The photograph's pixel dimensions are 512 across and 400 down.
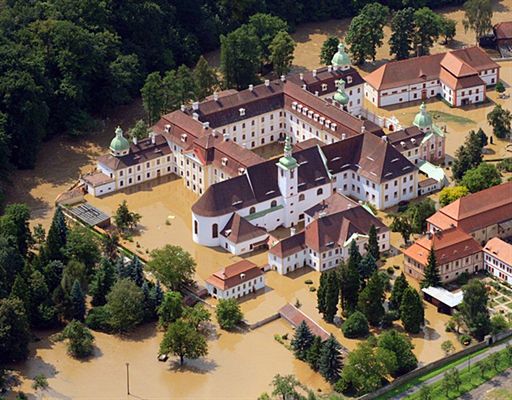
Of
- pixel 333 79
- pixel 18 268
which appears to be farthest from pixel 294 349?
pixel 333 79

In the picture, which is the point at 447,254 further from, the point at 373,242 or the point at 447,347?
the point at 447,347

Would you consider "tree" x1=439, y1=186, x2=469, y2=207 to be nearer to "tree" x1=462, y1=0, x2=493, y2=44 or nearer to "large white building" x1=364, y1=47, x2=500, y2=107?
"large white building" x1=364, y1=47, x2=500, y2=107

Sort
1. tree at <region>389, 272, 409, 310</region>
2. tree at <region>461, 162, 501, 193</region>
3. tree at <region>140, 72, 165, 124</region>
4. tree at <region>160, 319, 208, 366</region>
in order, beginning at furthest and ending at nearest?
tree at <region>140, 72, 165, 124</region>
tree at <region>461, 162, 501, 193</region>
tree at <region>389, 272, 409, 310</region>
tree at <region>160, 319, 208, 366</region>

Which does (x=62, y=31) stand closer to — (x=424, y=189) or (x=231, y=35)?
(x=231, y=35)

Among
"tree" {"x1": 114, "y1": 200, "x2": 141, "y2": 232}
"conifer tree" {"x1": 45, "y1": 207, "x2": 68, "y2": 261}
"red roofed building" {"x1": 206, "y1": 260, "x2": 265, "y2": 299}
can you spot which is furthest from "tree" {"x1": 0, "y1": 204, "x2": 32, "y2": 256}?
"red roofed building" {"x1": 206, "y1": 260, "x2": 265, "y2": 299}

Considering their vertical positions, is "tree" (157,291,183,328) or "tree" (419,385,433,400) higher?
"tree" (157,291,183,328)

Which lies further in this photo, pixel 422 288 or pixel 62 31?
pixel 62 31
